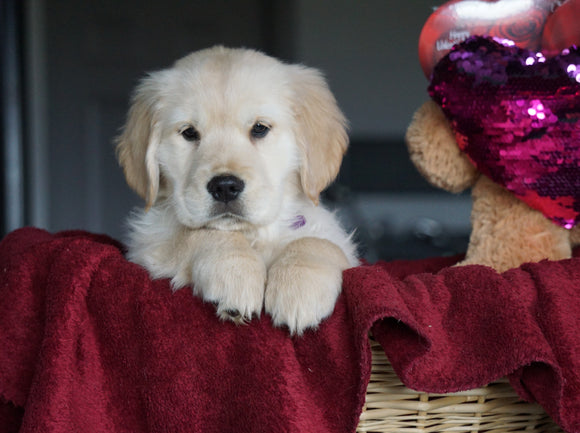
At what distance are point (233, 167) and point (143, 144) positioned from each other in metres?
0.38

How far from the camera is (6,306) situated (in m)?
1.39

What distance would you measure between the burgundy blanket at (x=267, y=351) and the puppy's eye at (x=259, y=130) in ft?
1.85

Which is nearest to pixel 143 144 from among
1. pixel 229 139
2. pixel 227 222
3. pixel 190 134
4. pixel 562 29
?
pixel 190 134

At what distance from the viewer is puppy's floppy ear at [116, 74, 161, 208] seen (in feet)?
5.98

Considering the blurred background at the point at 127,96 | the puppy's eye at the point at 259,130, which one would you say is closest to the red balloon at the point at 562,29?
the puppy's eye at the point at 259,130

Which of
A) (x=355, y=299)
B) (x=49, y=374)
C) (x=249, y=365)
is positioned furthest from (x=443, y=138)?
(x=49, y=374)

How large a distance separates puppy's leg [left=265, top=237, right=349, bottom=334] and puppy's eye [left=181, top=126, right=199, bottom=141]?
1.61 feet

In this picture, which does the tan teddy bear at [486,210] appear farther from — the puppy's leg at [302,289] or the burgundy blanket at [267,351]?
the puppy's leg at [302,289]

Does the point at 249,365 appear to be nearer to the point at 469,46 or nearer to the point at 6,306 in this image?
the point at 6,306

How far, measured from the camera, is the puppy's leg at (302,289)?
4.02ft

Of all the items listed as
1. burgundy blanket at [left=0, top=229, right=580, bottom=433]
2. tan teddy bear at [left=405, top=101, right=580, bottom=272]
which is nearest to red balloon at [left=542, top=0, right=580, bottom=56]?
tan teddy bear at [left=405, top=101, right=580, bottom=272]

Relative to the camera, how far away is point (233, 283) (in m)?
1.30

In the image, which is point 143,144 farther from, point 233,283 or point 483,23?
point 483,23

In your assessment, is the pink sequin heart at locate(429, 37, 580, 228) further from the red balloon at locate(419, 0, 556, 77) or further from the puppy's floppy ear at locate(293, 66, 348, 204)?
the puppy's floppy ear at locate(293, 66, 348, 204)
